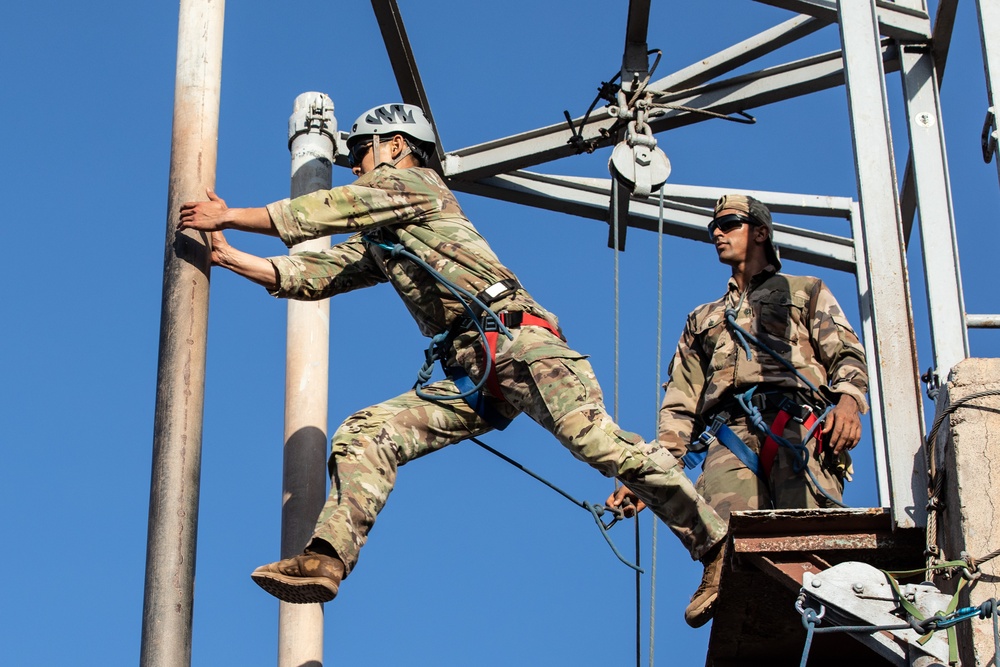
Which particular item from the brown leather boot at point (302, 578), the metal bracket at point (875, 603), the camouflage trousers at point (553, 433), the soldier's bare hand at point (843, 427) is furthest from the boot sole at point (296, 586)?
the soldier's bare hand at point (843, 427)

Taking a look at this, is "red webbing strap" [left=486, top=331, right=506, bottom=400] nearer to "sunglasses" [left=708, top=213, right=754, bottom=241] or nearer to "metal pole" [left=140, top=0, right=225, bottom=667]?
"metal pole" [left=140, top=0, right=225, bottom=667]

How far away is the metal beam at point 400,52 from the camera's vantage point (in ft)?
30.8

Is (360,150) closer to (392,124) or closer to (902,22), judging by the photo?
(392,124)

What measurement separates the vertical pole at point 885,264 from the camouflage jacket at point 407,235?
1.63m

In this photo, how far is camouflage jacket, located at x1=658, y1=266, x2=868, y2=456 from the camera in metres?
7.76

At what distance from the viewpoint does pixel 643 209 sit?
1043cm

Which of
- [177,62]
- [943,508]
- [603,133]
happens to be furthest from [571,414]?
[603,133]

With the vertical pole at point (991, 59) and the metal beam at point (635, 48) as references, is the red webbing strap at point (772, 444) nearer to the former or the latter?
the vertical pole at point (991, 59)

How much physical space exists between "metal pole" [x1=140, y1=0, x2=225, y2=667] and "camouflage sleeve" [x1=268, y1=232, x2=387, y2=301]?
31.0 inches

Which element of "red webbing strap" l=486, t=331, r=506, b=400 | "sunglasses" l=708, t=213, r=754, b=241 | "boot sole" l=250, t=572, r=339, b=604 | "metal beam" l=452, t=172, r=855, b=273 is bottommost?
"boot sole" l=250, t=572, r=339, b=604


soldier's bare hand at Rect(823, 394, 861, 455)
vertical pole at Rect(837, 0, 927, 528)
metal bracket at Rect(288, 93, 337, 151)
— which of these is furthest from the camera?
metal bracket at Rect(288, 93, 337, 151)

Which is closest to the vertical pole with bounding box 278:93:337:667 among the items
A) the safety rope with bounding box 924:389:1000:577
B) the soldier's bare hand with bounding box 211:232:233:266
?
the soldier's bare hand with bounding box 211:232:233:266

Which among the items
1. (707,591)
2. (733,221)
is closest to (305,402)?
(733,221)

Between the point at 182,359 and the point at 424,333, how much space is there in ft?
4.45
